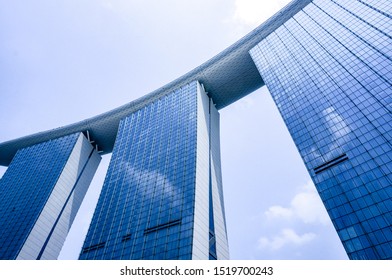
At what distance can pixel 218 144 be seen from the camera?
85812 mm

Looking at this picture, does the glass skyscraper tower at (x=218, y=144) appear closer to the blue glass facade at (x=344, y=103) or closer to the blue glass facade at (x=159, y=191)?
the blue glass facade at (x=344, y=103)

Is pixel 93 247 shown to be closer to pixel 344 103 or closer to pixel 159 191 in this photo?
pixel 159 191

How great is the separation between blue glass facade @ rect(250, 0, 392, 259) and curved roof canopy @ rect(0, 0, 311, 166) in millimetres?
3776

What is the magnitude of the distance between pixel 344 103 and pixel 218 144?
127ft

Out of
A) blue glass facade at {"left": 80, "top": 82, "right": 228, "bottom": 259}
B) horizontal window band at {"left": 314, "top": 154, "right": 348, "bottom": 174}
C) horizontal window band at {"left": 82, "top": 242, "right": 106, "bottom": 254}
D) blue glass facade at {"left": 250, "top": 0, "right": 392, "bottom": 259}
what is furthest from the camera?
horizontal window band at {"left": 82, "top": 242, "right": 106, "bottom": 254}

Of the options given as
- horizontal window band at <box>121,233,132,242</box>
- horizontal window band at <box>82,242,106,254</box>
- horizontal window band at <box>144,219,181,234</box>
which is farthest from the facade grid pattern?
horizontal window band at <box>144,219,181,234</box>

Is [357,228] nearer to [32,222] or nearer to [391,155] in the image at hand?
[391,155]

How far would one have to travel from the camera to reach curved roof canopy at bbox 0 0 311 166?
86938 millimetres

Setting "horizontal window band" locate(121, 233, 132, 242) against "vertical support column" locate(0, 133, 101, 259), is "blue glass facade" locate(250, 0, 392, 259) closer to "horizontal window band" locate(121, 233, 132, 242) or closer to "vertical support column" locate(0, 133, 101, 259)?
"horizontal window band" locate(121, 233, 132, 242)

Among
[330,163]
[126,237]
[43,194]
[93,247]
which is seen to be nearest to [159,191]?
[126,237]

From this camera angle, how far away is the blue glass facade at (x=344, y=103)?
1543 inches

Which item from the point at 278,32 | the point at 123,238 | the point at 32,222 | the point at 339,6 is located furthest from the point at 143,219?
the point at 339,6

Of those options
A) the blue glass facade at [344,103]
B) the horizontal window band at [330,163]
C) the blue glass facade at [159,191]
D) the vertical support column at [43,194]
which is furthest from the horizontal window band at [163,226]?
the vertical support column at [43,194]
